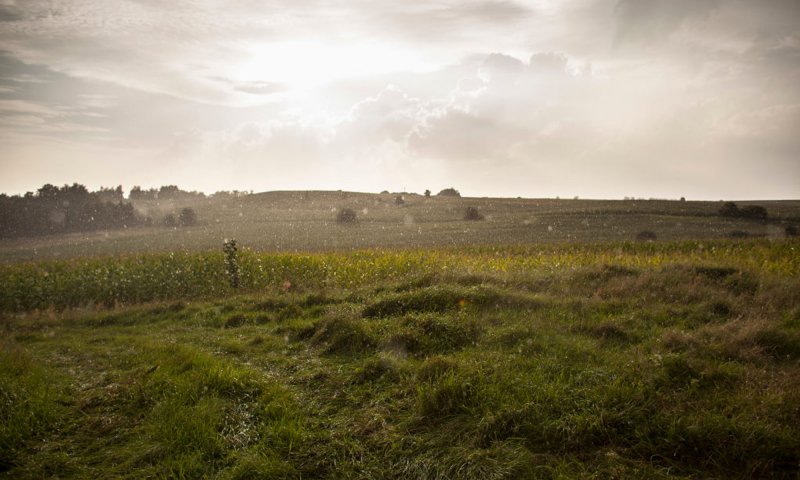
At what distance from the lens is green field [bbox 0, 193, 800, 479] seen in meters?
4.99

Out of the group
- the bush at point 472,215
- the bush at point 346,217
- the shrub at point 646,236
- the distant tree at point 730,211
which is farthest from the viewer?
→ the bush at point 346,217

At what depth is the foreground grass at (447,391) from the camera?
16.3 ft

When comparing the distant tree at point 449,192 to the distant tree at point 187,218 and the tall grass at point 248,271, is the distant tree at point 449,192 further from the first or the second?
the tall grass at point 248,271

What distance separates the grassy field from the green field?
16.6 metres

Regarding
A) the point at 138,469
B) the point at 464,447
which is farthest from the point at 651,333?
the point at 138,469

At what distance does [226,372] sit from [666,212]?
4771 centimetres

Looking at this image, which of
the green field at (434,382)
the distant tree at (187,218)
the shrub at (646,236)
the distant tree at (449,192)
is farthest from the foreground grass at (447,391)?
the distant tree at (449,192)

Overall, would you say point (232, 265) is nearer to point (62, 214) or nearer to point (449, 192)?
point (62, 214)

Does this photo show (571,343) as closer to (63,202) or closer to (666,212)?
(666,212)

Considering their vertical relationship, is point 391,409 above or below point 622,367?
below

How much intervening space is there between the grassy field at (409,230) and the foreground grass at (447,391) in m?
18.0

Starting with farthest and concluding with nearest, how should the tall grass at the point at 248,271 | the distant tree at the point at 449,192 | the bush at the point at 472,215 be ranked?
the distant tree at the point at 449,192 → the bush at the point at 472,215 → the tall grass at the point at 248,271

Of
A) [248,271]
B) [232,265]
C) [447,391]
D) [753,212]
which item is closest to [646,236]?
[753,212]

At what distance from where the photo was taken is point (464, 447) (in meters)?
5.09
